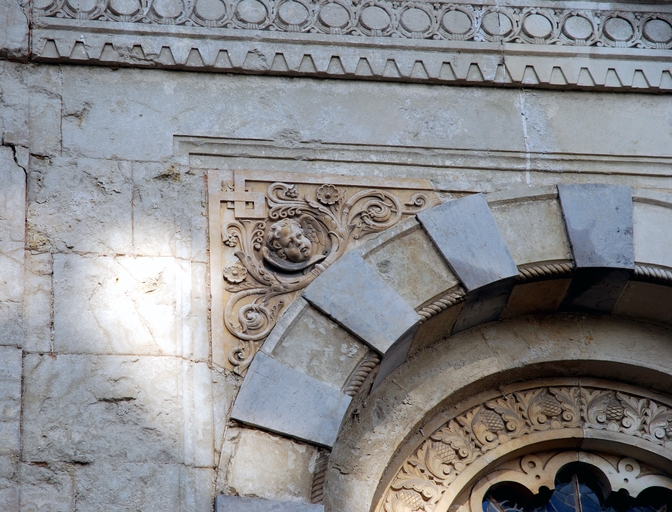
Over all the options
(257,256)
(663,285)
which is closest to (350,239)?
(257,256)

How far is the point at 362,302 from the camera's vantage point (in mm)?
5570

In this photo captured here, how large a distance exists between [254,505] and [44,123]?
2036 millimetres

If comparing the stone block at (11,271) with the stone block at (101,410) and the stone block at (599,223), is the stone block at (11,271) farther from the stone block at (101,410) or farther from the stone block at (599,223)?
the stone block at (599,223)

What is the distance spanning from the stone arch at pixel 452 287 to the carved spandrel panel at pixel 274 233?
0.08 meters

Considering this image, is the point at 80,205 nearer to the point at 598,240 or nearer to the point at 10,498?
the point at 10,498

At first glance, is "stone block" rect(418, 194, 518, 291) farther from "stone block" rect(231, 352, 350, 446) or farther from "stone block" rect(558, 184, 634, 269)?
"stone block" rect(231, 352, 350, 446)

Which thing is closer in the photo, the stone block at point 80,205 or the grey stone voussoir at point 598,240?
the stone block at point 80,205

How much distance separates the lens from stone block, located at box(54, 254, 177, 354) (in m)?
5.35

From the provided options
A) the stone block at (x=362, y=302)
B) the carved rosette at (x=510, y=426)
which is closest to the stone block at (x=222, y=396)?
the stone block at (x=362, y=302)

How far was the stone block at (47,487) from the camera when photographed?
4988 millimetres

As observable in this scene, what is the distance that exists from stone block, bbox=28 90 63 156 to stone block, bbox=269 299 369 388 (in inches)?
53.9

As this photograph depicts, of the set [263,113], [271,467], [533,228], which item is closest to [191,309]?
[271,467]

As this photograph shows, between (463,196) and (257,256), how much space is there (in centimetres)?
102

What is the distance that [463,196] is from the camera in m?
5.93
